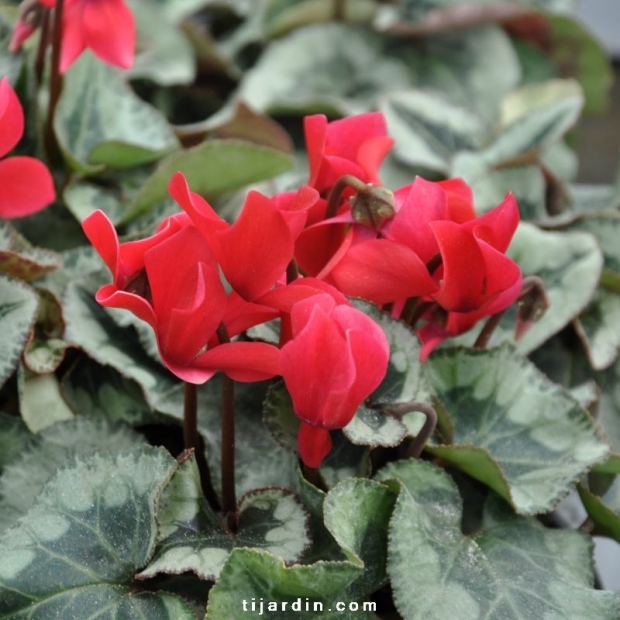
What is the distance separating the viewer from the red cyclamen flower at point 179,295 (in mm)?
516

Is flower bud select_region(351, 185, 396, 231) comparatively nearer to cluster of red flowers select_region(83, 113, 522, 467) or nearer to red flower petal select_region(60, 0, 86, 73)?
cluster of red flowers select_region(83, 113, 522, 467)

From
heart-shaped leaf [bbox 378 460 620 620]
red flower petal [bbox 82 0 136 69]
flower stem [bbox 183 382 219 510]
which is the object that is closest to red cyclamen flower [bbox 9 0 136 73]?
red flower petal [bbox 82 0 136 69]

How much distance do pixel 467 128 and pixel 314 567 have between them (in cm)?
86

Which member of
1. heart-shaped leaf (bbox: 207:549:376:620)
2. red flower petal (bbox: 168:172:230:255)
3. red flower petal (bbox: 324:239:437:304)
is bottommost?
heart-shaped leaf (bbox: 207:549:376:620)

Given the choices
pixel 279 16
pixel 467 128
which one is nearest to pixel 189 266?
pixel 467 128

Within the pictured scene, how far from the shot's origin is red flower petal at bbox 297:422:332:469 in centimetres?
59

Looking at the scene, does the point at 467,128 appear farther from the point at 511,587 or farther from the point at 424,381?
the point at 511,587

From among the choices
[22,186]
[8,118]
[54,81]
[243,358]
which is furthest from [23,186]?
[243,358]

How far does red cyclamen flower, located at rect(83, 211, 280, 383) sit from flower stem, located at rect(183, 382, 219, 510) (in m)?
0.09

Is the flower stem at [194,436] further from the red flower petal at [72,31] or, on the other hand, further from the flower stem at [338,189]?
the red flower petal at [72,31]

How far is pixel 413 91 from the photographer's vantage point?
1.28 metres

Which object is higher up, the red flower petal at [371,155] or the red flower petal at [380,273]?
the red flower petal at [371,155]

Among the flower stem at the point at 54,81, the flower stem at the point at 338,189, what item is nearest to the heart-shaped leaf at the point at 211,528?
the flower stem at the point at 338,189

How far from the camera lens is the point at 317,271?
2.11 ft
